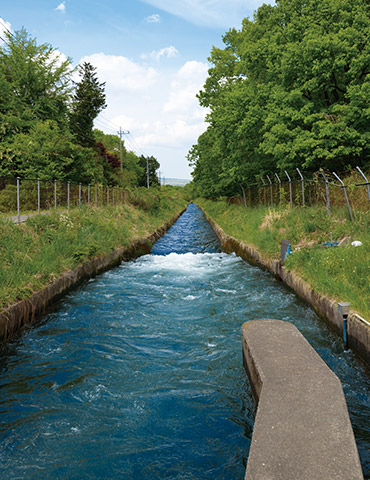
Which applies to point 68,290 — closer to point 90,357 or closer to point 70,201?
point 90,357

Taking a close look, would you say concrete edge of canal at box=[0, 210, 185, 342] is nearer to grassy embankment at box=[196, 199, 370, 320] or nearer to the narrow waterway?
the narrow waterway

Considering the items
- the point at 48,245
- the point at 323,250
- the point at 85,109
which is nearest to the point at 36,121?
the point at 85,109

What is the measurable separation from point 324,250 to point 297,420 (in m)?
6.23

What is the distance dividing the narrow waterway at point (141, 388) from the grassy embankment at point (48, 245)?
93 cm

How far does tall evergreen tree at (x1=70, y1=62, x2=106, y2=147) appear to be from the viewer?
34188 mm

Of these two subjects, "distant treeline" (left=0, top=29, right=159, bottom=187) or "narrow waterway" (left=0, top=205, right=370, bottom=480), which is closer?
"narrow waterway" (left=0, top=205, right=370, bottom=480)

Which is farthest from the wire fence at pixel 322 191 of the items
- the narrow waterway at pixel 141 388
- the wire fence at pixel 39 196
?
the wire fence at pixel 39 196

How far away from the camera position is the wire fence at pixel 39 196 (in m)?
11.7

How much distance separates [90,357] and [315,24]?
16.5 m

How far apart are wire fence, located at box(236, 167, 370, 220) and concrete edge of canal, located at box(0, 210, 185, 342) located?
8.15 m

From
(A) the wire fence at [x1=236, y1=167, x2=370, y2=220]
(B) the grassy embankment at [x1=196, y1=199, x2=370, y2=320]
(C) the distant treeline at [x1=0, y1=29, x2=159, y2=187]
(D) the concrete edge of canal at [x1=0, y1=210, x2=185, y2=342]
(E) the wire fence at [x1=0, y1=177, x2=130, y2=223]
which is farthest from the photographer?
(C) the distant treeline at [x1=0, y1=29, x2=159, y2=187]

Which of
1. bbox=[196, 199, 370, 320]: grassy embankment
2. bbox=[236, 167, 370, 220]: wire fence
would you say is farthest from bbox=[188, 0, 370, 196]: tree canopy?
bbox=[196, 199, 370, 320]: grassy embankment

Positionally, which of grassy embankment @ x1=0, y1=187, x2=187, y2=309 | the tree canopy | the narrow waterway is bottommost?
the narrow waterway

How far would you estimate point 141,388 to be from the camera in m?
4.72
